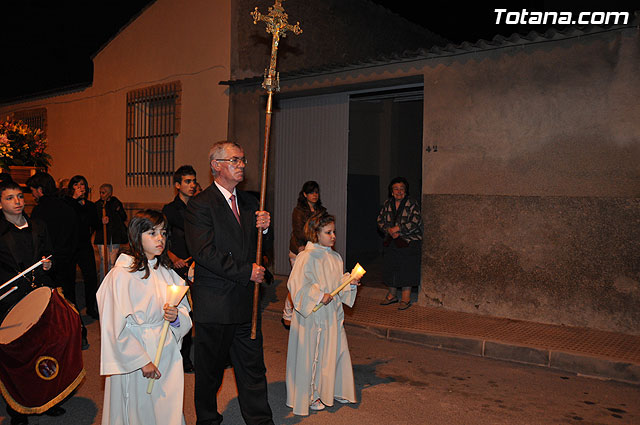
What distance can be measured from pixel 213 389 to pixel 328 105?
7375 millimetres

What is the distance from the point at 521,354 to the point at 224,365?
12.3 ft

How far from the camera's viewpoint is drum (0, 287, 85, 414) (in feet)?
13.7

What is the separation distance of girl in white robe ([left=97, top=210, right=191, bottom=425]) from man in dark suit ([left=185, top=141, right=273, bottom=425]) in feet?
0.71

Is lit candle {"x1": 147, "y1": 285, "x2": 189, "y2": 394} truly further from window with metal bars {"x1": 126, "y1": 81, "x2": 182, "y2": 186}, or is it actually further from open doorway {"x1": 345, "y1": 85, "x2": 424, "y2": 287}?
open doorway {"x1": 345, "y1": 85, "x2": 424, "y2": 287}

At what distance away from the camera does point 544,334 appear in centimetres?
698

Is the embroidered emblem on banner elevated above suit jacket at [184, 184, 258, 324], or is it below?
below

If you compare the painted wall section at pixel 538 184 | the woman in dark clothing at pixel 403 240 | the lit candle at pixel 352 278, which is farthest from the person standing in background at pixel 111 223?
the lit candle at pixel 352 278

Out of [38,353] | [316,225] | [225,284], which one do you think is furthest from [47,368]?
[316,225]

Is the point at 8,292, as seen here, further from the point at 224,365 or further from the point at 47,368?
the point at 224,365

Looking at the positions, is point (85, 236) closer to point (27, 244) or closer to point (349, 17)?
point (27, 244)

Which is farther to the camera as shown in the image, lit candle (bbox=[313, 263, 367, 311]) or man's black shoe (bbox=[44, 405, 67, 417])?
man's black shoe (bbox=[44, 405, 67, 417])

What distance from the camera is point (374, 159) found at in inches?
623

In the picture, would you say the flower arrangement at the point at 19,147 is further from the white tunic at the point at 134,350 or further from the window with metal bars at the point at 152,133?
the white tunic at the point at 134,350

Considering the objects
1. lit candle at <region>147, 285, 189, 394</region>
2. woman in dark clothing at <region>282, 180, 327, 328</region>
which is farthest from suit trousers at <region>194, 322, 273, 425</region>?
woman in dark clothing at <region>282, 180, 327, 328</region>
